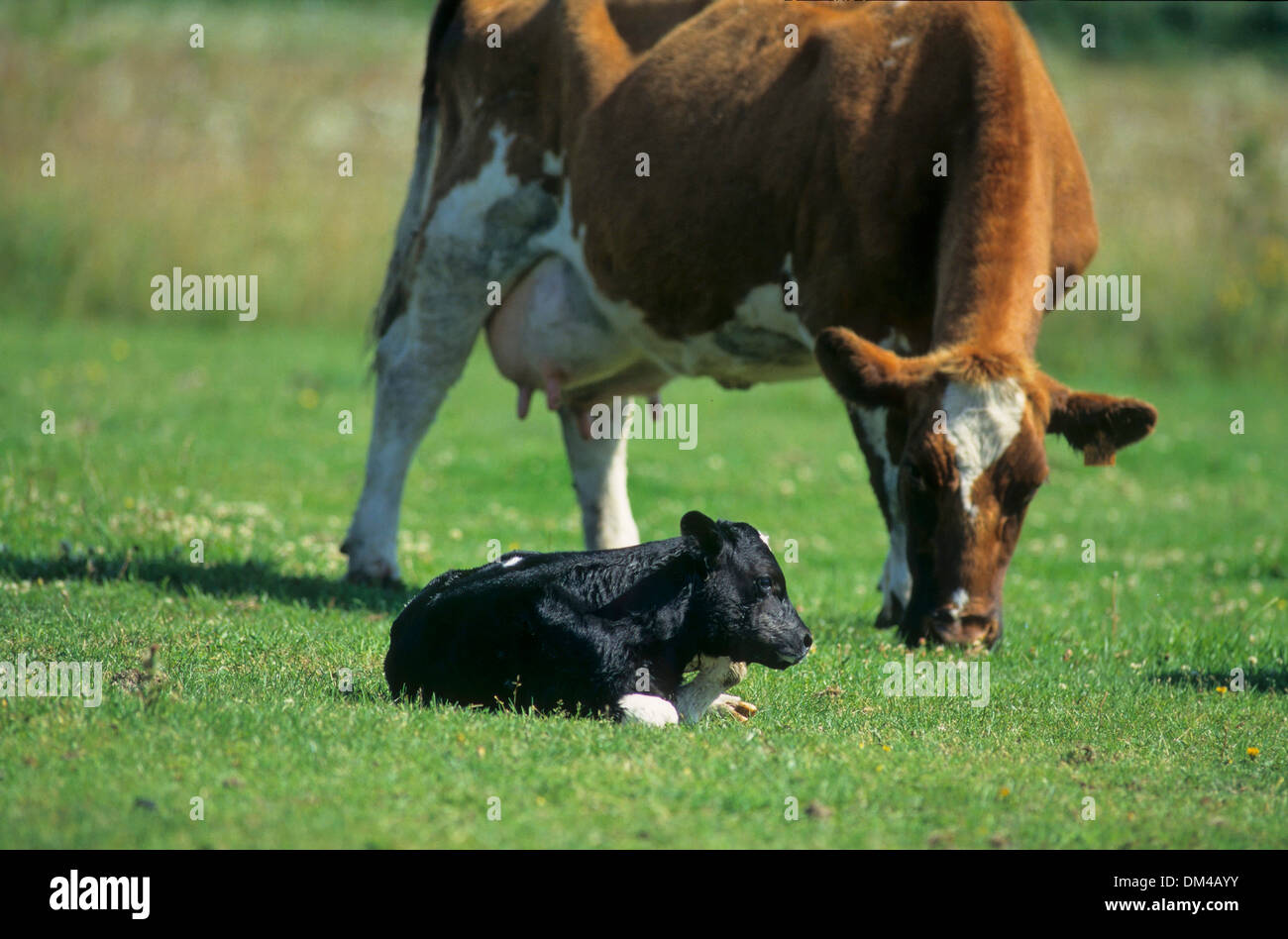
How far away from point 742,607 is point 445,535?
5.50 m

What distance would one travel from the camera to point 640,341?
909 centimetres

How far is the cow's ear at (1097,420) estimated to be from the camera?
6.97m

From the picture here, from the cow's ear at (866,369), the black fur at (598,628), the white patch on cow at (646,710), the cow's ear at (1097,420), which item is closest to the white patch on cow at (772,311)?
the cow's ear at (866,369)

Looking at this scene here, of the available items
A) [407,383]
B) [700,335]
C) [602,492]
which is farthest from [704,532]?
[407,383]

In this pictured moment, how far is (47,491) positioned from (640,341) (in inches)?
168

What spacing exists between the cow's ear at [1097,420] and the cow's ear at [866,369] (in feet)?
2.08

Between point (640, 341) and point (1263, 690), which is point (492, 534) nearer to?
point (640, 341)

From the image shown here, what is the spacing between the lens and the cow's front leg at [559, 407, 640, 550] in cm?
981

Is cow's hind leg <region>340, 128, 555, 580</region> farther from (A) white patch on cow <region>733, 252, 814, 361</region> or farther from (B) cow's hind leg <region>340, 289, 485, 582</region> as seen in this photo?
(A) white patch on cow <region>733, 252, 814, 361</region>

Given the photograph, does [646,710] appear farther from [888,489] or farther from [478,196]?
[478,196]

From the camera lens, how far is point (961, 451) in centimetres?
662

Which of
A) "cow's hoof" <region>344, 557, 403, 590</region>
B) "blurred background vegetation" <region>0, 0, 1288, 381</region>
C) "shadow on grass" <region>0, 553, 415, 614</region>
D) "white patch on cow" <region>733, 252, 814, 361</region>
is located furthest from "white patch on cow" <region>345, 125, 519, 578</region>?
"blurred background vegetation" <region>0, 0, 1288, 381</region>

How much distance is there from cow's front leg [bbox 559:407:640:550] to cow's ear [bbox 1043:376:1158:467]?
339 centimetres

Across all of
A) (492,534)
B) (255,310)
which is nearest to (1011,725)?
(492,534)
